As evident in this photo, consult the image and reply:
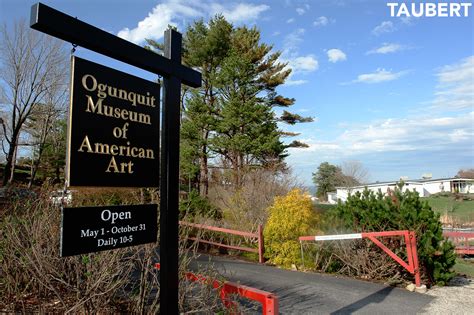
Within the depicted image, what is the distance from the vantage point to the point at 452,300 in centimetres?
639

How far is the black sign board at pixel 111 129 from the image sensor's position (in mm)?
2545

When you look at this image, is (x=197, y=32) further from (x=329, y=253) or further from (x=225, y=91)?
(x=329, y=253)

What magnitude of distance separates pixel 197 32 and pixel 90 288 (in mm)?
29443

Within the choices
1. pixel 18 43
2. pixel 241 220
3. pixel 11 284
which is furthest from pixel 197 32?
pixel 11 284

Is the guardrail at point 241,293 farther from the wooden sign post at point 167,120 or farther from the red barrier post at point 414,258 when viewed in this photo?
the red barrier post at point 414,258

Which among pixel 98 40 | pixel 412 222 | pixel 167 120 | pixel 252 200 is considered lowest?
pixel 412 222

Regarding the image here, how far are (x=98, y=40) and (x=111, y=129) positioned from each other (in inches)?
26.8

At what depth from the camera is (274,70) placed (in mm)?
30625

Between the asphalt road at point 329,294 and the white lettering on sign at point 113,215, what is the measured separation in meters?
2.29

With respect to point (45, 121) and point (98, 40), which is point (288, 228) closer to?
point (98, 40)

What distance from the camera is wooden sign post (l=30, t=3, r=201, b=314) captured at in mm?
2872

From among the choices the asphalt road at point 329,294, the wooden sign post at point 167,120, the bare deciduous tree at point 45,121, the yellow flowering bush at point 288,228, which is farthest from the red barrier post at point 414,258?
the bare deciduous tree at point 45,121

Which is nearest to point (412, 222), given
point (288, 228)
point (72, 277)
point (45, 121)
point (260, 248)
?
point (288, 228)

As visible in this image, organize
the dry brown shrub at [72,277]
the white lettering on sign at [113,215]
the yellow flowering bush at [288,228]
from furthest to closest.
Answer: the yellow flowering bush at [288,228] → the dry brown shrub at [72,277] → the white lettering on sign at [113,215]
